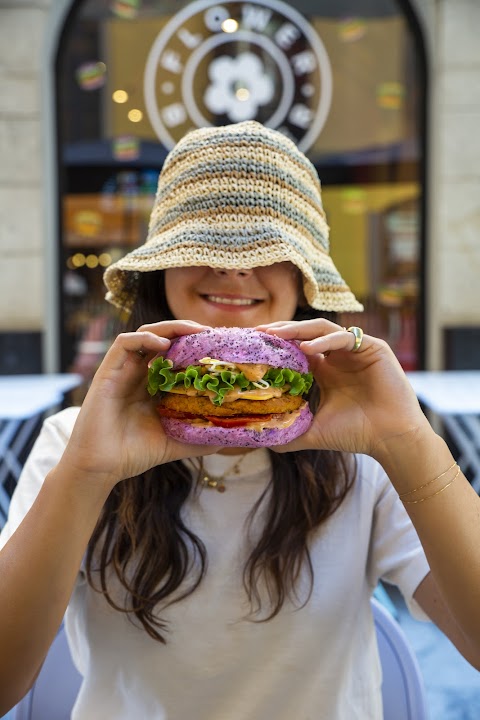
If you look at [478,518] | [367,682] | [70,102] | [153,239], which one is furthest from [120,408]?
[70,102]

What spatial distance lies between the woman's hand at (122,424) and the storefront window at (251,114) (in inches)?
187

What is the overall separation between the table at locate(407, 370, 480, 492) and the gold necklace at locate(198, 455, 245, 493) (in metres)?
2.22

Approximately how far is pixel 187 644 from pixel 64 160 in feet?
17.8

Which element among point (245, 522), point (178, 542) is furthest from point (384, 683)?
point (178, 542)

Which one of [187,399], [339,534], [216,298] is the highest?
[216,298]

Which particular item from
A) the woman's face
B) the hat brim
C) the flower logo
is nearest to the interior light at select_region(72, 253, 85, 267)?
the flower logo

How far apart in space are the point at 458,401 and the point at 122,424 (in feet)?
9.66

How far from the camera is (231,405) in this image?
1548 mm

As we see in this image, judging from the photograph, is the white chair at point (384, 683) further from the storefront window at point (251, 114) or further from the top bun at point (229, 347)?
the storefront window at point (251, 114)

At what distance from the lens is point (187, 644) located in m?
1.60

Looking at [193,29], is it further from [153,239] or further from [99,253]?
[153,239]

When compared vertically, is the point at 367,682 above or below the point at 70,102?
below

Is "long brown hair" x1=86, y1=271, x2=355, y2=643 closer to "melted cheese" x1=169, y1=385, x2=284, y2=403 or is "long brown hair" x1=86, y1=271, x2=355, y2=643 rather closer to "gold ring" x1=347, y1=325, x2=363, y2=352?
"melted cheese" x1=169, y1=385, x2=284, y2=403

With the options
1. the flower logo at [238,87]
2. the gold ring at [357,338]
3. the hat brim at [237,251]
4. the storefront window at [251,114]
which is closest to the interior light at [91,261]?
the storefront window at [251,114]
